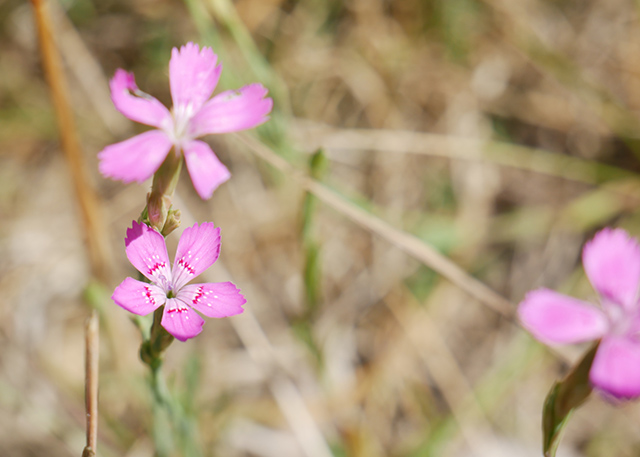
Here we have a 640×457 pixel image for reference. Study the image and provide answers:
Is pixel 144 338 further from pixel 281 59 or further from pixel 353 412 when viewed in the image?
pixel 281 59

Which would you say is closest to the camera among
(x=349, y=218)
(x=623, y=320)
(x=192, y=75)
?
(x=623, y=320)

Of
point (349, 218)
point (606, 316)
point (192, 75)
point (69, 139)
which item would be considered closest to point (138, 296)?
point (192, 75)

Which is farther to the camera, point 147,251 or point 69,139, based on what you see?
point 69,139

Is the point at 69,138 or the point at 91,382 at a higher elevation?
the point at 69,138

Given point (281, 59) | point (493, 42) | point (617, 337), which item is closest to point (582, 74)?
point (493, 42)

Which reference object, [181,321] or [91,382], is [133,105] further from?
[91,382]

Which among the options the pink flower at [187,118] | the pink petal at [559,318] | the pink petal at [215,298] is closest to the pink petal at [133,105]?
the pink flower at [187,118]

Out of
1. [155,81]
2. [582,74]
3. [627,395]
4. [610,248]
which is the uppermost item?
[155,81]

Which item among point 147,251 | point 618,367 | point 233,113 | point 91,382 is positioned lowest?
point 618,367
